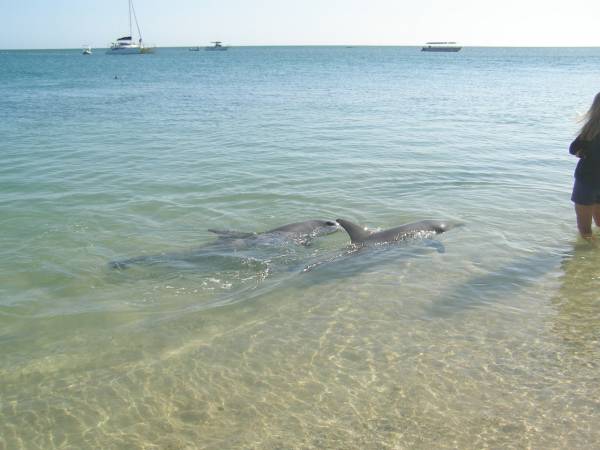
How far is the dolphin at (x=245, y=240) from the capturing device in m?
8.68

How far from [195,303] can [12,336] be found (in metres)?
2.18

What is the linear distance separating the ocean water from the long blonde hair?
6.28 ft

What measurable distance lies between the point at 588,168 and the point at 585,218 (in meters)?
0.94

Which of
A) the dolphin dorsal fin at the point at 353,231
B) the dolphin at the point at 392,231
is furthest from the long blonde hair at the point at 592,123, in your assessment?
the dolphin dorsal fin at the point at 353,231

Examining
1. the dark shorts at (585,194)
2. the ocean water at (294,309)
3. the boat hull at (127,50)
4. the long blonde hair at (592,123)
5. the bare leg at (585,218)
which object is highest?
the boat hull at (127,50)

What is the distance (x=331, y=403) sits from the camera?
189 inches

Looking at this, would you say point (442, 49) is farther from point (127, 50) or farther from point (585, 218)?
point (585, 218)

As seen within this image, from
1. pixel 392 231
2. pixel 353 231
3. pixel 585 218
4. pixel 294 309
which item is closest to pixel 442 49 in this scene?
pixel 392 231

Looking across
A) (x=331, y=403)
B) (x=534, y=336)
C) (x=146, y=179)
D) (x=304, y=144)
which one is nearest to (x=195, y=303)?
(x=331, y=403)

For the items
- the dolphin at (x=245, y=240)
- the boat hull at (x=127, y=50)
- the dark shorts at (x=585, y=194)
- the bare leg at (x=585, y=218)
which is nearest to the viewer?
the dark shorts at (x=585, y=194)

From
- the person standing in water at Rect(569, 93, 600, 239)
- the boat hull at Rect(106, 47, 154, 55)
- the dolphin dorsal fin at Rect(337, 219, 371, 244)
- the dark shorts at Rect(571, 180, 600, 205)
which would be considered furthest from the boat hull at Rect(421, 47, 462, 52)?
the dolphin dorsal fin at Rect(337, 219, 371, 244)

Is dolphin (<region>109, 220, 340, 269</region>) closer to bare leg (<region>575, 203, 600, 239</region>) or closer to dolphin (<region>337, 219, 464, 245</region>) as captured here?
dolphin (<region>337, 219, 464, 245</region>)

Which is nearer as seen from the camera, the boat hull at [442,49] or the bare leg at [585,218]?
the bare leg at [585,218]

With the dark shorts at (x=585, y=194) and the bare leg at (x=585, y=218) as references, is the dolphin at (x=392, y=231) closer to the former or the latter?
the bare leg at (x=585, y=218)
